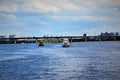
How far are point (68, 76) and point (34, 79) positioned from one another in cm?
436

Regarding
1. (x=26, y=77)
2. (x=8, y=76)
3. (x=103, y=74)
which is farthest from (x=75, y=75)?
(x=8, y=76)

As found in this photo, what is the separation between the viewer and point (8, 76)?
40469 mm

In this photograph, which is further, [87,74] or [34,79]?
[87,74]

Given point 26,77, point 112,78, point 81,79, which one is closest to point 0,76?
point 26,77

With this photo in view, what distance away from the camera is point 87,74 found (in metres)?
40.1

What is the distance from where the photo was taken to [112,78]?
36219 millimetres

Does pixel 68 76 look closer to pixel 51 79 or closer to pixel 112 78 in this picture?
pixel 51 79

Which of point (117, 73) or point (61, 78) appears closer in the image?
point (61, 78)

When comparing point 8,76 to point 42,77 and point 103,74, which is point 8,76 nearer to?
point 42,77

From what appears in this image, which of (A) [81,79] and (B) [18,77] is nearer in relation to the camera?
(A) [81,79]

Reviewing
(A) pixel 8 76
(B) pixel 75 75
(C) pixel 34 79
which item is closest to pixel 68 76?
(B) pixel 75 75

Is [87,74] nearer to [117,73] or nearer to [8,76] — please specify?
[117,73]

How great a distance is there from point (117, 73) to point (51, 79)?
9.27 meters

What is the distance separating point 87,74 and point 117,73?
393 centimetres
